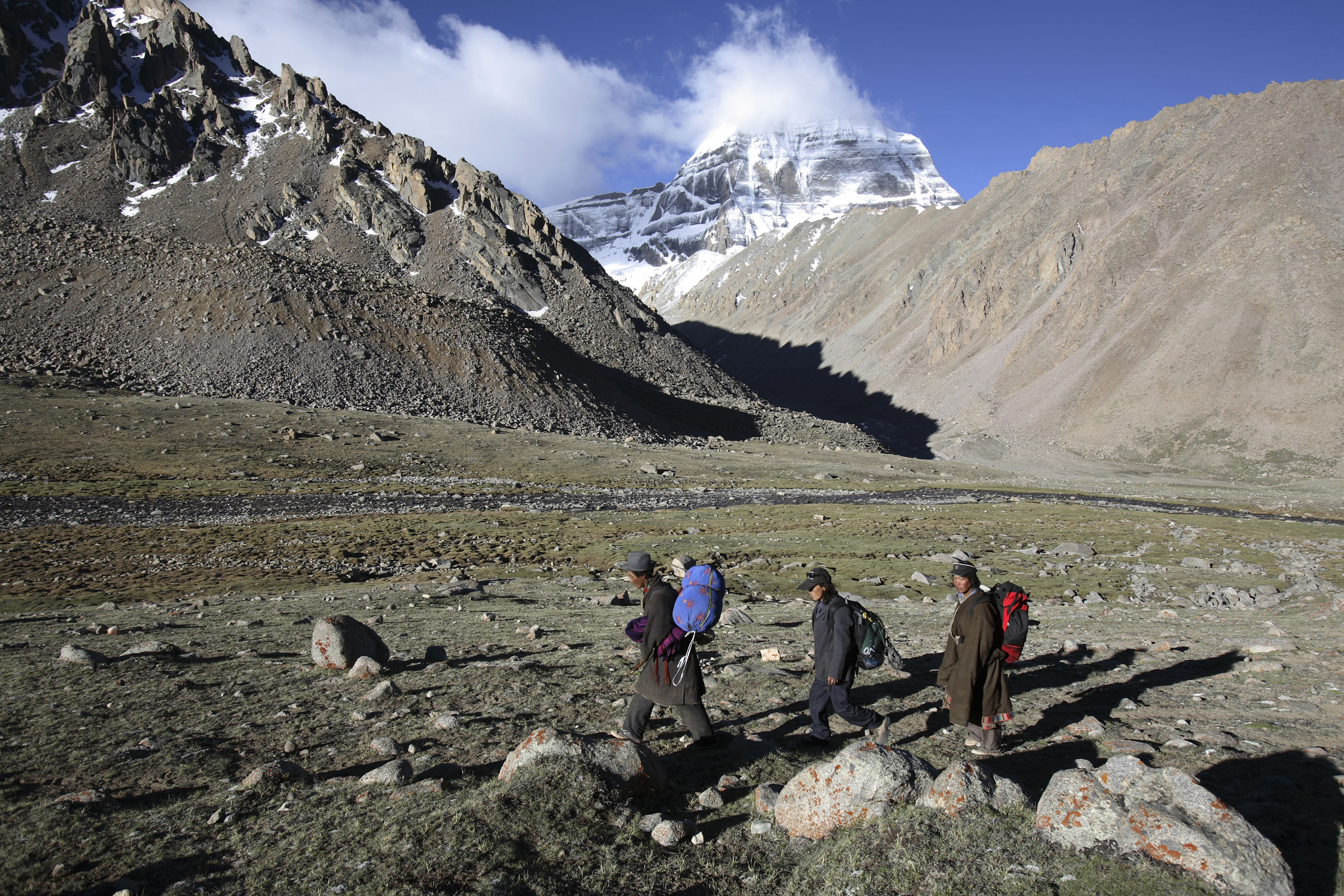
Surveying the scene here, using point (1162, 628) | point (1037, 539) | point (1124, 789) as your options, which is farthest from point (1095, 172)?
point (1124, 789)

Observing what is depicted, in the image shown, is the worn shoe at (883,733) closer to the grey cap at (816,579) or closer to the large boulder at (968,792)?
the grey cap at (816,579)

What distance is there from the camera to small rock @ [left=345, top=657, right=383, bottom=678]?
1115cm

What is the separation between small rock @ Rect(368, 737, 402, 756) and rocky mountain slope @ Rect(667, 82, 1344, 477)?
10135 centimetres

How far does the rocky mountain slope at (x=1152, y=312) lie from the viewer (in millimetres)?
87562

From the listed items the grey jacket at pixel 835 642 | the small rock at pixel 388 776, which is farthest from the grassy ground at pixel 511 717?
the grey jacket at pixel 835 642

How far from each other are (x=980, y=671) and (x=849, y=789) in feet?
10.7

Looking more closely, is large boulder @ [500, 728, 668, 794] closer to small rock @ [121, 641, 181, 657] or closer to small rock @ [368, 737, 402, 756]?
small rock @ [368, 737, 402, 756]

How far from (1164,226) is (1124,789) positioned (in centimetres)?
14303

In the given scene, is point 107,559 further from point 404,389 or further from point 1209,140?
point 1209,140

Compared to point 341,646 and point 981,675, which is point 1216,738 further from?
point 341,646

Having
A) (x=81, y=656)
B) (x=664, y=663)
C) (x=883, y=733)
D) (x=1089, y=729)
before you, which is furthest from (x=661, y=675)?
(x=81, y=656)

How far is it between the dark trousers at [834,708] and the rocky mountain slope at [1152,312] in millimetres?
96451

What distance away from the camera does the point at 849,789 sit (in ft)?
21.5

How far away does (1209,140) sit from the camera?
4751 inches
